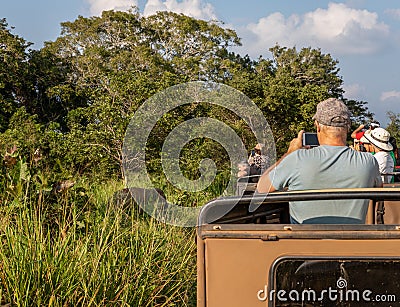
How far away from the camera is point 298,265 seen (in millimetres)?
3078

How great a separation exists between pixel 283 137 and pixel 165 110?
8.49 metres

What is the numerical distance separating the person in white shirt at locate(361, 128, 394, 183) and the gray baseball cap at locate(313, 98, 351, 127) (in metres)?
5.27

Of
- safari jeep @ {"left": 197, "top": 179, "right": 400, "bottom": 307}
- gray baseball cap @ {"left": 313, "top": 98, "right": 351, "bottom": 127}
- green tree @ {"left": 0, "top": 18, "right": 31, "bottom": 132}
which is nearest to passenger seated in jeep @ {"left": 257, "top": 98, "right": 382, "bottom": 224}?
gray baseball cap @ {"left": 313, "top": 98, "right": 351, "bottom": 127}

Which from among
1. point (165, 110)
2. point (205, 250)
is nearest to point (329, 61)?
point (165, 110)

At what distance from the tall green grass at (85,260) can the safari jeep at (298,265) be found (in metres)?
1.73

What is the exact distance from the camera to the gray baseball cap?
434cm

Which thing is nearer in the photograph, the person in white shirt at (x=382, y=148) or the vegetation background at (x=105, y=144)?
the vegetation background at (x=105, y=144)

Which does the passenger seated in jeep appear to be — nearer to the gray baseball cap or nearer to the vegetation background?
the gray baseball cap

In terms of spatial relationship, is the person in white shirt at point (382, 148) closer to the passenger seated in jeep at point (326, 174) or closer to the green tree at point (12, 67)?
the passenger seated in jeep at point (326, 174)

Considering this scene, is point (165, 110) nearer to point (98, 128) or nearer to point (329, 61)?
point (98, 128)

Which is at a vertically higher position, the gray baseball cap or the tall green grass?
the gray baseball cap

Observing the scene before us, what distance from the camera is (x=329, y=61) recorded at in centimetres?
3125

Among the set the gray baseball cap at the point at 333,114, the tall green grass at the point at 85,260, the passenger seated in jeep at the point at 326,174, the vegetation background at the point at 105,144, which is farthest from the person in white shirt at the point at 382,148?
the passenger seated in jeep at the point at 326,174

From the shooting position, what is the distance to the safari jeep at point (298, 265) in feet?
9.89
